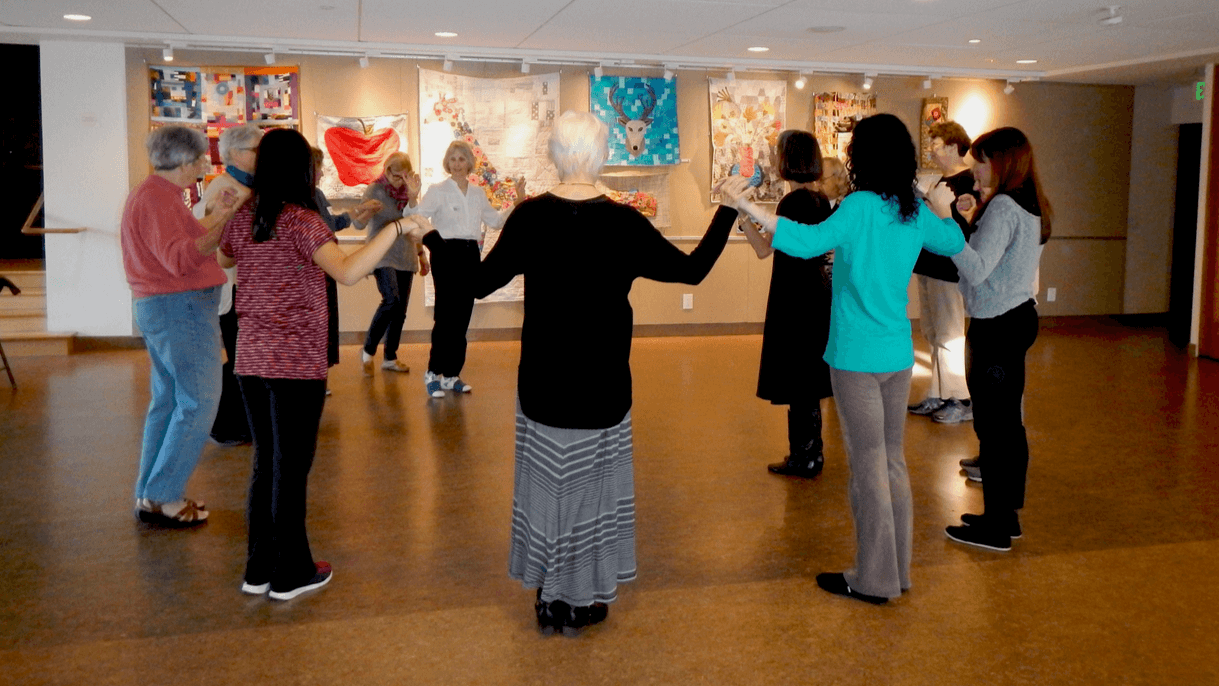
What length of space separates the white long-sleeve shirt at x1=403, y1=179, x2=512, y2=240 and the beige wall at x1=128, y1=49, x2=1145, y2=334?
2380mm

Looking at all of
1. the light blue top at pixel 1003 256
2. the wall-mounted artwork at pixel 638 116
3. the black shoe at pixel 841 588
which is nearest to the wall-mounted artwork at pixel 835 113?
the wall-mounted artwork at pixel 638 116

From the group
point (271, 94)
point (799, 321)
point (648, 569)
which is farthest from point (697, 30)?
point (648, 569)

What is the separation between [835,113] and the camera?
941 cm

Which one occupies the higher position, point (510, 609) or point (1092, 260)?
point (1092, 260)

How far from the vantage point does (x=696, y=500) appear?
4242 mm

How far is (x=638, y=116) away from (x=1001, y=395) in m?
5.92

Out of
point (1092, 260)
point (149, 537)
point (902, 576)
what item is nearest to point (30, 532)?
point (149, 537)

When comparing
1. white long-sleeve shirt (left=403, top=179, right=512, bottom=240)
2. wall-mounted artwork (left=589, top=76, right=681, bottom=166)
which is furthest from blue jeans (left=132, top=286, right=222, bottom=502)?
wall-mounted artwork (left=589, top=76, right=681, bottom=166)

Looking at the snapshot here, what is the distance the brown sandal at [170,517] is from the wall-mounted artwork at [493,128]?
4803mm

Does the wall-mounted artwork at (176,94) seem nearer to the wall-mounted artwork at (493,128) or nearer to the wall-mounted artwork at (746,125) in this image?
the wall-mounted artwork at (493,128)

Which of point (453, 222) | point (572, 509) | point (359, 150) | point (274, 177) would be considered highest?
point (359, 150)

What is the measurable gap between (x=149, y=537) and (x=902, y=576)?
9.11ft

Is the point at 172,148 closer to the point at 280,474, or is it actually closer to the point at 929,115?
the point at 280,474

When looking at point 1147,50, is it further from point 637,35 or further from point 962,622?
point 962,622
